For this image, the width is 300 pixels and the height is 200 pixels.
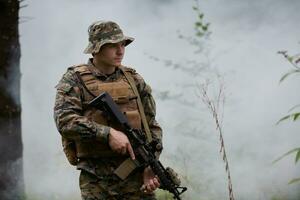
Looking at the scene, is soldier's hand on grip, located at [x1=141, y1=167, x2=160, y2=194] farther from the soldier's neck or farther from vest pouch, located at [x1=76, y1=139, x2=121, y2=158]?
the soldier's neck

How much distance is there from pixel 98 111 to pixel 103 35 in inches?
18.3

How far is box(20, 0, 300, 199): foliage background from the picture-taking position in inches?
255

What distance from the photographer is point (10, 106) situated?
5727 millimetres

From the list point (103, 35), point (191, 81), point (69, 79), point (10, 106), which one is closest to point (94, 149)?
point (69, 79)

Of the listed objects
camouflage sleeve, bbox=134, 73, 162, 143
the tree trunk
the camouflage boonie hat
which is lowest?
camouflage sleeve, bbox=134, 73, 162, 143

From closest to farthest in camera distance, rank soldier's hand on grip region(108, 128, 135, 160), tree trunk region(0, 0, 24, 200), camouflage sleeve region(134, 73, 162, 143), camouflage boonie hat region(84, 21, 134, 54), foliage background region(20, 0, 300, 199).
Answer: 1. soldier's hand on grip region(108, 128, 135, 160)
2. camouflage boonie hat region(84, 21, 134, 54)
3. camouflage sleeve region(134, 73, 162, 143)
4. tree trunk region(0, 0, 24, 200)
5. foliage background region(20, 0, 300, 199)

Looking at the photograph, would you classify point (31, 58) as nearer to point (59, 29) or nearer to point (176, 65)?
point (59, 29)

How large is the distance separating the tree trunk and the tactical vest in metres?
2.14

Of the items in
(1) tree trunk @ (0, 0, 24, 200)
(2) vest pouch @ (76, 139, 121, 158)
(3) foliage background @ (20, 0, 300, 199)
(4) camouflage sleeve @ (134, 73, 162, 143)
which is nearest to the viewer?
(2) vest pouch @ (76, 139, 121, 158)

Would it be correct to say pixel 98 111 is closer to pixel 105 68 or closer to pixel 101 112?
pixel 101 112

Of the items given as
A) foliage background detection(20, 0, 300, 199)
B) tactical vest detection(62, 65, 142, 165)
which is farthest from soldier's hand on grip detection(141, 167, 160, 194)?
foliage background detection(20, 0, 300, 199)

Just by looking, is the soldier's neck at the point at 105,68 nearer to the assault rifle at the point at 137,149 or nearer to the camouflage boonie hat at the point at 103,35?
the camouflage boonie hat at the point at 103,35

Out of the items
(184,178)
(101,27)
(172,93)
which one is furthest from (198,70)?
(101,27)

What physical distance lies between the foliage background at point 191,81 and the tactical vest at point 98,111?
2704 millimetres
